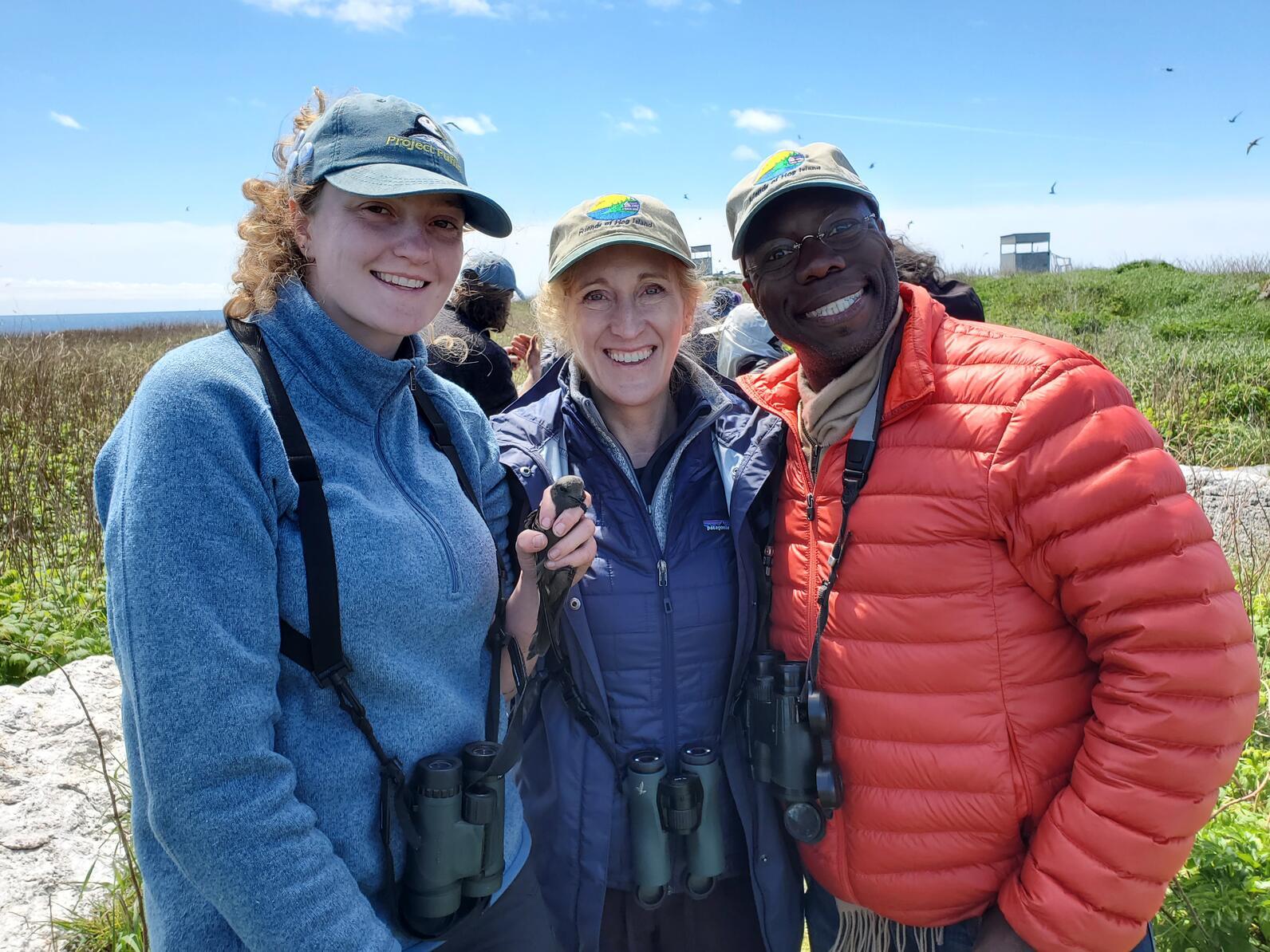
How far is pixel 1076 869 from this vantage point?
5.08 ft

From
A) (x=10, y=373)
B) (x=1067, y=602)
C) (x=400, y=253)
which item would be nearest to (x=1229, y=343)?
(x=1067, y=602)

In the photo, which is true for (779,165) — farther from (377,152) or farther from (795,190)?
(377,152)

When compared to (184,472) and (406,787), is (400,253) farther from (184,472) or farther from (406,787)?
(406,787)

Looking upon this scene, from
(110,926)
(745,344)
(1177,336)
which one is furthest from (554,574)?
(1177,336)

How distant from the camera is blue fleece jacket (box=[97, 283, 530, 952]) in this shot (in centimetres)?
116

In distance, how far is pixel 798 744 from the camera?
1.84 m

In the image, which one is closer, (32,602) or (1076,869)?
(1076,869)

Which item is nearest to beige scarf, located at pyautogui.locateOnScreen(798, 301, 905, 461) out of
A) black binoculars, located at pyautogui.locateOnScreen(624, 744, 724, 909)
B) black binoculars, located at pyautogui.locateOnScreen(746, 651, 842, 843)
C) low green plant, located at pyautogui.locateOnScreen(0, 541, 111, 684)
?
black binoculars, located at pyautogui.locateOnScreen(746, 651, 842, 843)

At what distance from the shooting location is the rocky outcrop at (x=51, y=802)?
2.71 m

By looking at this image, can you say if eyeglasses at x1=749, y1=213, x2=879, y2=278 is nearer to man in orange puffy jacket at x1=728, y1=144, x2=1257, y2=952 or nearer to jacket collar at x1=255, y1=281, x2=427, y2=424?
man in orange puffy jacket at x1=728, y1=144, x2=1257, y2=952

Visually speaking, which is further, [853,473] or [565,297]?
[565,297]

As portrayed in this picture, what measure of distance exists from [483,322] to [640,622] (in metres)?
3.37

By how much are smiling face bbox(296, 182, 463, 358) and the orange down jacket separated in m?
1.02

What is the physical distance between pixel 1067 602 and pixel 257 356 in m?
1.65
